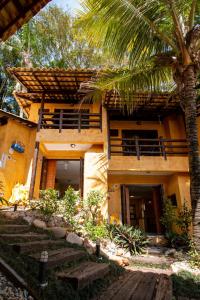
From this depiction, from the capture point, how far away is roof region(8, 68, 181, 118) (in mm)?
9211

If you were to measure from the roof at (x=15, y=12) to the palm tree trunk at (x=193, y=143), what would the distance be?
17.0ft

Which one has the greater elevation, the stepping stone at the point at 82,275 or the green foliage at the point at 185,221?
the green foliage at the point at 185,221

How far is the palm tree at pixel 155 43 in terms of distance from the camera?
18.6 ft

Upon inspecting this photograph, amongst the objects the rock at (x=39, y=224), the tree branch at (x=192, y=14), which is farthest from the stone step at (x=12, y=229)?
the tree branch at (x=192, y=14)

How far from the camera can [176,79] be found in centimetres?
675

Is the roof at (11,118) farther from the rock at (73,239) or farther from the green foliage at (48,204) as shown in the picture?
the rock at (73,239)

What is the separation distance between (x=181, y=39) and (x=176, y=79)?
1.11m

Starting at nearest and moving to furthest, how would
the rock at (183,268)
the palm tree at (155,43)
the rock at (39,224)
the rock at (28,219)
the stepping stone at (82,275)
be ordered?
the stepping stone at (82,275) → the rock at (183,268) → the palm tree at (155,43) → the rock at (39,224) → the rock at (28,219)

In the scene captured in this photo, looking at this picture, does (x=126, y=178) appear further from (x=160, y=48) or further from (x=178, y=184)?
(x=160, y=48)

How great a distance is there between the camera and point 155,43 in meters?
6.63

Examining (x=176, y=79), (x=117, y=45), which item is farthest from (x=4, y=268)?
(x=176, y=79)

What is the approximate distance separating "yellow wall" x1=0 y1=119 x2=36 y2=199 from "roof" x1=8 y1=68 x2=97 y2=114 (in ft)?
5.84

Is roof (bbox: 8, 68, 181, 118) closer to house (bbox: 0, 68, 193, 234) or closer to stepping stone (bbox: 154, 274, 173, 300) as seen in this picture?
house (bbox: 0, 68, 193, 234)

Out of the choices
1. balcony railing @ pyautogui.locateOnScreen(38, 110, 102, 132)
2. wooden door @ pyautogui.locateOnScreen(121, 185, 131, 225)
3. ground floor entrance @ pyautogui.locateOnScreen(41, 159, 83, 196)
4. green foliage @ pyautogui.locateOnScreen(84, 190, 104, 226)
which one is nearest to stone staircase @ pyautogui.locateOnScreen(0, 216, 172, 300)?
green foliage @ pyautogui.locateOnScreen(84, 190, 104, 226)
